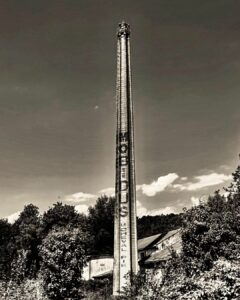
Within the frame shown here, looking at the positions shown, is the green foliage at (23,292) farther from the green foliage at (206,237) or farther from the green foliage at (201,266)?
the green foliage at (206,237)

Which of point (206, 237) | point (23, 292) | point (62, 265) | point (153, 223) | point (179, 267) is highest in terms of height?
point (153, 223)

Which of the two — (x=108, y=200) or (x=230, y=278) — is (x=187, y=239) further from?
(x=108, y=200)

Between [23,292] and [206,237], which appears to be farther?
[23,292]

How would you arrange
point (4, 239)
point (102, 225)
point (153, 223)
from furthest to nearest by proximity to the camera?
point (153, 223)
point (4, 239)
point (102, 225)

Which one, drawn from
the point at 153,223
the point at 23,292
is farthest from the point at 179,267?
A: the point at 153,223

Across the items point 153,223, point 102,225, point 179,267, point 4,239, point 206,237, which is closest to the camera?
point 179,267

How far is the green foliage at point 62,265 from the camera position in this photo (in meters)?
22.0

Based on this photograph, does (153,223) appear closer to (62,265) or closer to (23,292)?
(23,292)

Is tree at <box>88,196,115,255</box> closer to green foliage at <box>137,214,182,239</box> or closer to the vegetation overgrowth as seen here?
green foliage at <box>137,214,182,239</box>

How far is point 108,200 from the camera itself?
71938 mm

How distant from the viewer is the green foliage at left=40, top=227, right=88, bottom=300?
22.0m

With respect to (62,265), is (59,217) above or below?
above

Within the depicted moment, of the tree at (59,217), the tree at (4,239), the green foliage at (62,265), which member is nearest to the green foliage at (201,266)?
the green foliage at (62,265)

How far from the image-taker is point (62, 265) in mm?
22469
